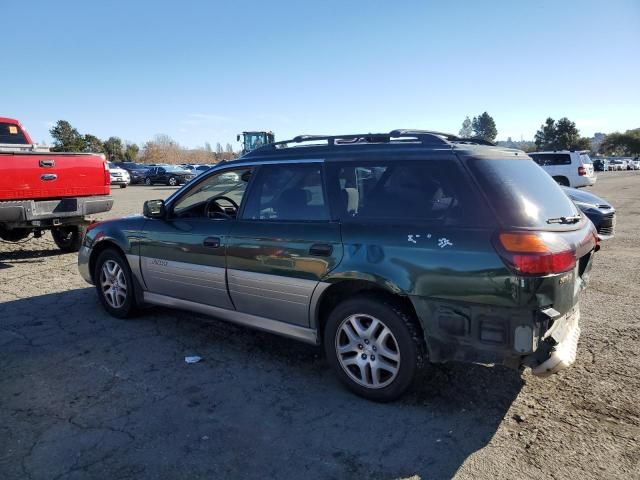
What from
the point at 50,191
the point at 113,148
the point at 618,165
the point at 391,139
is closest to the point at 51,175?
the point at 50,191

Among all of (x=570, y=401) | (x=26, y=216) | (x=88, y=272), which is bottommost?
(x=570, y=401)

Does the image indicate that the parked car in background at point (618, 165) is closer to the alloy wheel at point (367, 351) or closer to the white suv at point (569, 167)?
the white suv at point (569, 167)

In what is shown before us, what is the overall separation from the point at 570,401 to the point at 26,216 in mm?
7505

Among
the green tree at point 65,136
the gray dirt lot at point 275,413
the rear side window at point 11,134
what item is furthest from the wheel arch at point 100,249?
the green tree at point 65,136

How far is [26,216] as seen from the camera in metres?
7.29

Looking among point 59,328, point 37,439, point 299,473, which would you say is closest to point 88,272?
point 59,328

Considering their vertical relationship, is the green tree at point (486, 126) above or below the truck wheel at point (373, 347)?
above

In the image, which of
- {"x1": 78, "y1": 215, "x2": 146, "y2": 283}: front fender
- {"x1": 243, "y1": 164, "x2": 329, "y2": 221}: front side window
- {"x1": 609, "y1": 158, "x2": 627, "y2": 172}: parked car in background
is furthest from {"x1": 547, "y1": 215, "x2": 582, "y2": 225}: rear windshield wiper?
{"x1": 609, "y1": 158, "x2": 627, "y2": 172}: parked car in background

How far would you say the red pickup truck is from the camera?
7133 millimetres

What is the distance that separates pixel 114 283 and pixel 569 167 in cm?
1889

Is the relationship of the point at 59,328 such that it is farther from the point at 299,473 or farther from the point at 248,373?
the point at 299,473

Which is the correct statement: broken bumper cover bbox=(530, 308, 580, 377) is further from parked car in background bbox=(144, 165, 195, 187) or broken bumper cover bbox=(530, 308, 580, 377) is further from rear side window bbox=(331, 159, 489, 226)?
parked car in background bbox=(144, 165, 195, 187)

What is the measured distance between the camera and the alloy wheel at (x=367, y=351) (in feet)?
10.7

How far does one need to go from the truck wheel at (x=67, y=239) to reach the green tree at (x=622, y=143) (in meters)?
109
